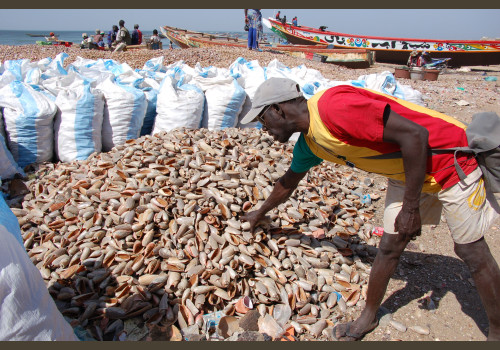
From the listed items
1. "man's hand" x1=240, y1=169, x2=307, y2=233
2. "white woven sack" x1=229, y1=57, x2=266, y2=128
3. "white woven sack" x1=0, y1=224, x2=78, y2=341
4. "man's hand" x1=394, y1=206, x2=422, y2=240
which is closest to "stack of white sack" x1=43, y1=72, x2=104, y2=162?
"white woven sack" x1=229, y1=57, x2=266, y2=128

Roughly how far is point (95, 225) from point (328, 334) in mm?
1490

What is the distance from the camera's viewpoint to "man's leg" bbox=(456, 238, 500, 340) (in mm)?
1536

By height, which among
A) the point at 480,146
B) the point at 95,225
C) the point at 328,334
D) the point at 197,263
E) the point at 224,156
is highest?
the point at 480,146

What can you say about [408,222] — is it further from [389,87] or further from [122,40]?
[122,40]

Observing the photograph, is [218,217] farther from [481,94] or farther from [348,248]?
[481,94]

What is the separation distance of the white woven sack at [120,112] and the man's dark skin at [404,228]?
7.34 ft

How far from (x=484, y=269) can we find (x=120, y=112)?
316cm

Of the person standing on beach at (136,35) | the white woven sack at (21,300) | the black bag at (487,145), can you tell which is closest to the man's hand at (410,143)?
the black bag at (487,145)

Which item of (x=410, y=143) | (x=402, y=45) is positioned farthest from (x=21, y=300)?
(x=402, y=45)

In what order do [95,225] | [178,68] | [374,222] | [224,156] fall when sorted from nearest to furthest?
1. [95,225]
2. [224,156]
3. [374,222]
4. [178,68]

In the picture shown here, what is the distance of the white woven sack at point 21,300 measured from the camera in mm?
1033

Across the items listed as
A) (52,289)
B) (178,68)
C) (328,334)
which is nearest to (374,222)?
(328,334)

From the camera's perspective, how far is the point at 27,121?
318 cm

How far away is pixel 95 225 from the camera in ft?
7.04
